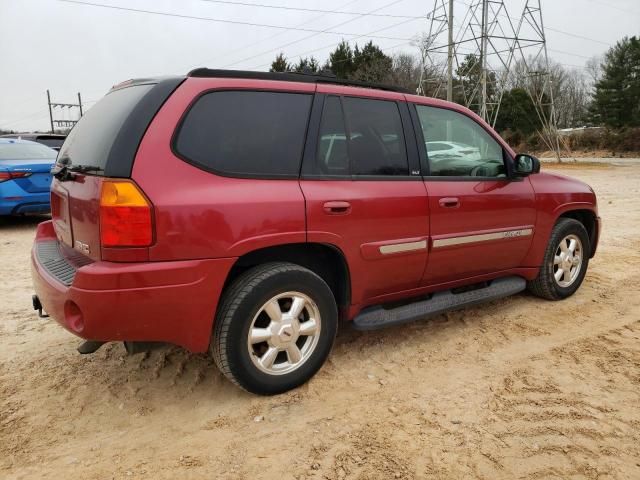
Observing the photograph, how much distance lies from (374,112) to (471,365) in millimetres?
1770

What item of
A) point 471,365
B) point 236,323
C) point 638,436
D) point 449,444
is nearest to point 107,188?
point 236,323

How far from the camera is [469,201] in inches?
146

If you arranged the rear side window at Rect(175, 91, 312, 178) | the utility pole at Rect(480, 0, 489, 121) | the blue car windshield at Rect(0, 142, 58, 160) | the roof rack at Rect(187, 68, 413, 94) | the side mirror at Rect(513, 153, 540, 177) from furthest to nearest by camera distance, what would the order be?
the utility pole at Rect(480, 0, 489, 121)
the blue car windshield at Rect(0, 142, 58, 160)
the side mirror at Rect(513, 153, 540, 177)
the roof rack at Rect(187, 68, 413, 94)
the rear side window at Rect(175, 91, 312, 178)

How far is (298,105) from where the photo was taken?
3.07 metres

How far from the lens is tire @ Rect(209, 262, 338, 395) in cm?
276

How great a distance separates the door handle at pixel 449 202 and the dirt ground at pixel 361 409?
0.99 meters

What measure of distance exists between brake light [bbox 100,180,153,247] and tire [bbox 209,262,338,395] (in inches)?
23.1

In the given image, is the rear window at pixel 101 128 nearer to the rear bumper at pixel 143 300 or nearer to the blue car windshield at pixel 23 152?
the rear bumper at pixel 143 300

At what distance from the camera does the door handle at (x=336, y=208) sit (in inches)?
118

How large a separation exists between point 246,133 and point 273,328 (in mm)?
1083

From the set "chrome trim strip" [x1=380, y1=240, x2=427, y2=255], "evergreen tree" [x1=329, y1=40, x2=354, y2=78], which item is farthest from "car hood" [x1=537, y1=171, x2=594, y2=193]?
"evergreen tree" [x1=329, y1=40, x2=354, y2=78]

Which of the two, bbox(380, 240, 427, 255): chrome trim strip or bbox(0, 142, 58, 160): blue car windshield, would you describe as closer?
bbox(380, 240, 427, 255): chrome trim strip

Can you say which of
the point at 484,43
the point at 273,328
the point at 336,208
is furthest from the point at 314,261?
the point at 484,43

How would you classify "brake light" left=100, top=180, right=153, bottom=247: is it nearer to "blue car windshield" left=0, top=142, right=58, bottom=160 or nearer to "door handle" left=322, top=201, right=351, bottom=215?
"door handle" left=322, top=201, right=351, bottom=215
